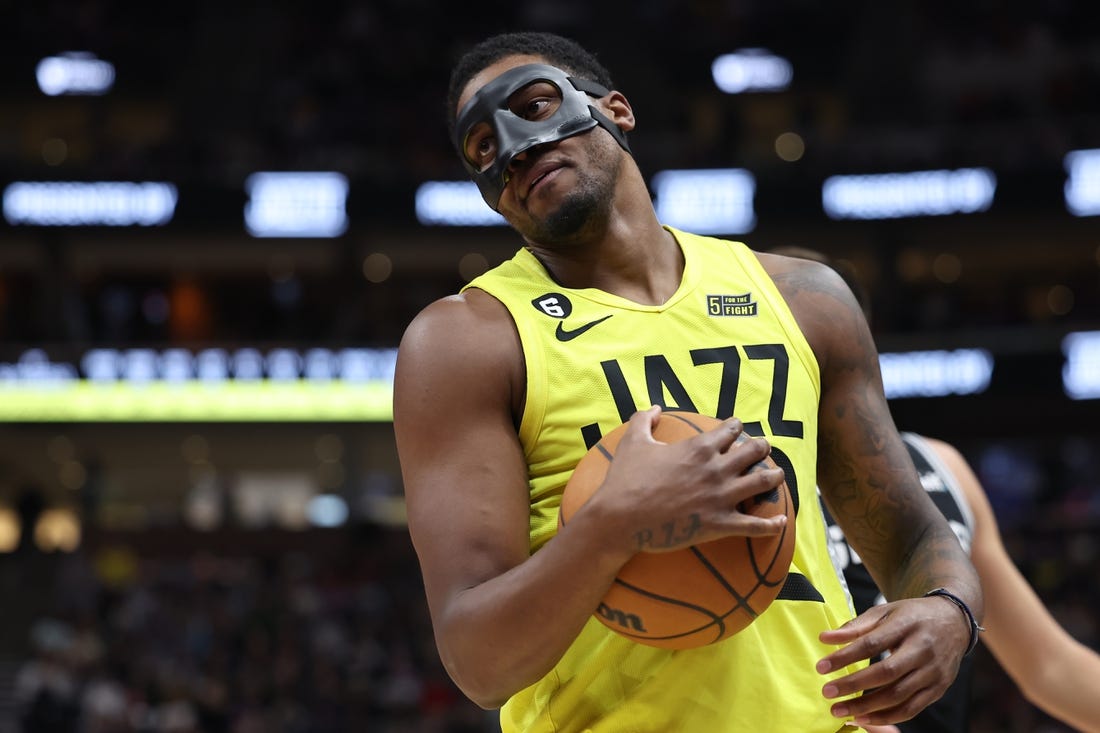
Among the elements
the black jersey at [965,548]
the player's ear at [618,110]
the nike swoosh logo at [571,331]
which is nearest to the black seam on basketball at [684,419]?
the nike swoosh logo at [571,331]

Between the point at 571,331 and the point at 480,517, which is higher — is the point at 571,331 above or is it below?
above

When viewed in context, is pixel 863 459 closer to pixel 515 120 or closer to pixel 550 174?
pixel 550 174

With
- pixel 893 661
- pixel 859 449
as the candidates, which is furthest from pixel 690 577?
pixel 859 449

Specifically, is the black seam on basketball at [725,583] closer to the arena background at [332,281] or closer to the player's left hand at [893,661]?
the player's left hand at [893,661]

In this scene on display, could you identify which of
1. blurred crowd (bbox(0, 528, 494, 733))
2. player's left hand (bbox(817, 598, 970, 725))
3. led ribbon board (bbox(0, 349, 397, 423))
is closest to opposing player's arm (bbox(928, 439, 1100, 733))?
player's left hand (bbox(817, 598, 970, 725))

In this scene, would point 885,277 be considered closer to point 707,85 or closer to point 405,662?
point 707,85

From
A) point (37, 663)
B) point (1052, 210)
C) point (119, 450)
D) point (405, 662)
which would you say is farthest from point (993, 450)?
point (119, 450)

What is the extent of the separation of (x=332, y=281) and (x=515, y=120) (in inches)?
851

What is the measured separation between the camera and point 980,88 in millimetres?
22359

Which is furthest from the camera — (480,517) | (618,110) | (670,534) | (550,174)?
(618,110)

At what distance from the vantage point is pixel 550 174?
279 cm

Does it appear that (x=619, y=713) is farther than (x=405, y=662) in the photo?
No

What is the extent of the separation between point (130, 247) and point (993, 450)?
15.2m

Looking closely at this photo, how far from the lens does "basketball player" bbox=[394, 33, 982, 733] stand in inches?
86.2
